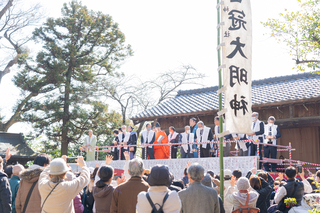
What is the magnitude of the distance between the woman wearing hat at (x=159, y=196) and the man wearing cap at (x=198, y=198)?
0.44 m

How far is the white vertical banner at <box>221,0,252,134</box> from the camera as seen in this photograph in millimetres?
4898

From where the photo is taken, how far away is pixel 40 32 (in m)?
19.5

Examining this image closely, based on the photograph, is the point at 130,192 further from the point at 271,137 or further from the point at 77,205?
the point at 271,137

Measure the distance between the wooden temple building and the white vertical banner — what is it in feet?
29.1

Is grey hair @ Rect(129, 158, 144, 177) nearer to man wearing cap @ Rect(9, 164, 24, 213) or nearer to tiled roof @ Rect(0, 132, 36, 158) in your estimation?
man wearing cap @ Rect(9, 164, 24, 213)

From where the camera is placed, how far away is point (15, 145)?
1652 cm

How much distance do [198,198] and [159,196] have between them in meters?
0.64

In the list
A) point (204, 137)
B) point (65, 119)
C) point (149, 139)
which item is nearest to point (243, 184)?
point (204, 137)

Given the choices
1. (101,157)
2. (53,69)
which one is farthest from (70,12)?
(101,157)

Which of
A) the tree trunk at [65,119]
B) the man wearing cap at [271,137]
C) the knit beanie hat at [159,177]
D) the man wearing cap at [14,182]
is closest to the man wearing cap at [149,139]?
the man wearing cap at [271,137]

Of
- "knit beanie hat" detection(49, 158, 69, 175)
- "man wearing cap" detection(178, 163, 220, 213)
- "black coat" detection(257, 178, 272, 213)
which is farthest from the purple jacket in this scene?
"black coat" detection(257, 178, 272, 213)

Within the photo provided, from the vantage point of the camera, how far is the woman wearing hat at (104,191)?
4504 millimetres

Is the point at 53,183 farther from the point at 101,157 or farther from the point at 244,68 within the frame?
the point at 101,157

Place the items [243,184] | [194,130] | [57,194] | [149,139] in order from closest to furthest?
[57,194] < [243,184] < [194,130] < [149,139]
